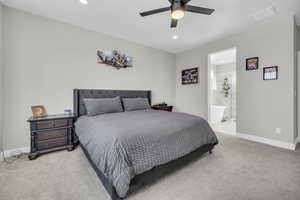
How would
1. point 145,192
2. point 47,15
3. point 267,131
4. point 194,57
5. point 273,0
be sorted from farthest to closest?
point 194,57 < point 267,131 < point 47,15 < point 273,0 < point 145,192

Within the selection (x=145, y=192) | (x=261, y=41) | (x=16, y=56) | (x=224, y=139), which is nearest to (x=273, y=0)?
(x=261, y=41)

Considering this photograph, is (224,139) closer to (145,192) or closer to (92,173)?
(145,192)

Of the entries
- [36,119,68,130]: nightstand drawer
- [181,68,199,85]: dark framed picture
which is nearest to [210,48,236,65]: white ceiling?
[181,68,199,85]: dark framed picture

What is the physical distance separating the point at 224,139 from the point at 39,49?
4.67 m

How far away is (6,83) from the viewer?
2.36 metres

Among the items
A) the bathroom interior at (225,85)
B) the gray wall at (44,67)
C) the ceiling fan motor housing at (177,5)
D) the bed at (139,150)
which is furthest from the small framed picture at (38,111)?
the bathroom interior at (225,85)

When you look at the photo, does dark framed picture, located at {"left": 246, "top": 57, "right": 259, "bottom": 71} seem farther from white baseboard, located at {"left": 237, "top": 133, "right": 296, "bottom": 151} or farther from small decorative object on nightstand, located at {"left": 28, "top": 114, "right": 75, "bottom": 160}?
small decorative object on nightstand, located at {"left": 28, "top": 114, "right": 75, "bottom": 160}

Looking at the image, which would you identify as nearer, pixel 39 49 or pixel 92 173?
pixel 92 173

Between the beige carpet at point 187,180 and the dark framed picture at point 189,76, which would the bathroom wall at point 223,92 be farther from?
the beige carpet at point 187,180

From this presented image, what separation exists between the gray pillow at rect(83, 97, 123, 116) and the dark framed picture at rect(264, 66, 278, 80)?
138 inches

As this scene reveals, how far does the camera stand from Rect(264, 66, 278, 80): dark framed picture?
9.31 feet

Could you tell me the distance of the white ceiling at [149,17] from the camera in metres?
2.28

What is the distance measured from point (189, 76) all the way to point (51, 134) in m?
4.25

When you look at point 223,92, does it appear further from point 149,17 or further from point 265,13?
point 149,17
